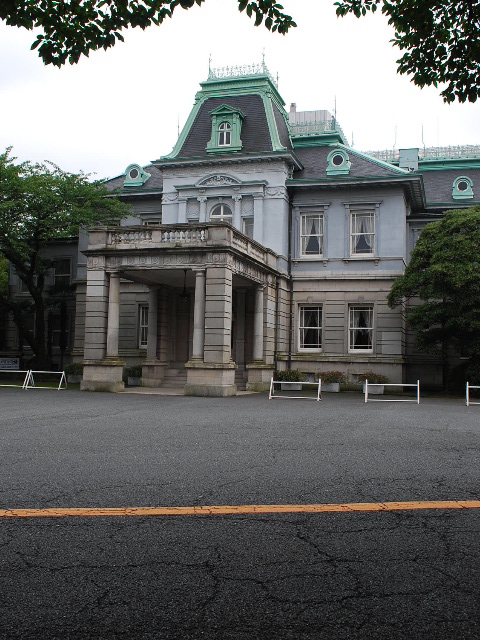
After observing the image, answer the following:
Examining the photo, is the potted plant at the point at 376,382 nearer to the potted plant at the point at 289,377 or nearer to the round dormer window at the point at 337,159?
the potted plant at the point at 289,377

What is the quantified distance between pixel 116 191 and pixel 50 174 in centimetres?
350

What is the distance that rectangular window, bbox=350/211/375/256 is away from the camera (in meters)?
28.5

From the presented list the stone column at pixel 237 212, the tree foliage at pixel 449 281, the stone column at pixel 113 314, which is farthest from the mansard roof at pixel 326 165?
the stone column at pixel 113 314

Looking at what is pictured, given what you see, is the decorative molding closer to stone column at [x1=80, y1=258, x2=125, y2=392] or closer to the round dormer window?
the round dormer window

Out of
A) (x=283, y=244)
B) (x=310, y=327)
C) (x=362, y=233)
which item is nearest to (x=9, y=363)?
(x=283, y=244)

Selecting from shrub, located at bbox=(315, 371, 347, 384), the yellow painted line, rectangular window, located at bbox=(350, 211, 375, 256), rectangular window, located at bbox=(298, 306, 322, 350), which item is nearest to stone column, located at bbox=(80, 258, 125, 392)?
shrub, located at bbox=(315, 371, 347, 384)

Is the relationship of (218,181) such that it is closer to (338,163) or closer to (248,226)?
(248,226)

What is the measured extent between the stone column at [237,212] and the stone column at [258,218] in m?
0.69

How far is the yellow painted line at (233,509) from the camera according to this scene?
5.46m

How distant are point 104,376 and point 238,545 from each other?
62.6 ft

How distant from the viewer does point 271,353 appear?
27.0m

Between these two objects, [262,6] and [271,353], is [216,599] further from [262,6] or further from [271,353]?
[271,353]

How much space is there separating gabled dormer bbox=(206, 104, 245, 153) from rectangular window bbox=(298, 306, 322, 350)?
8.12m

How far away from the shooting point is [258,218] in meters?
28.3
